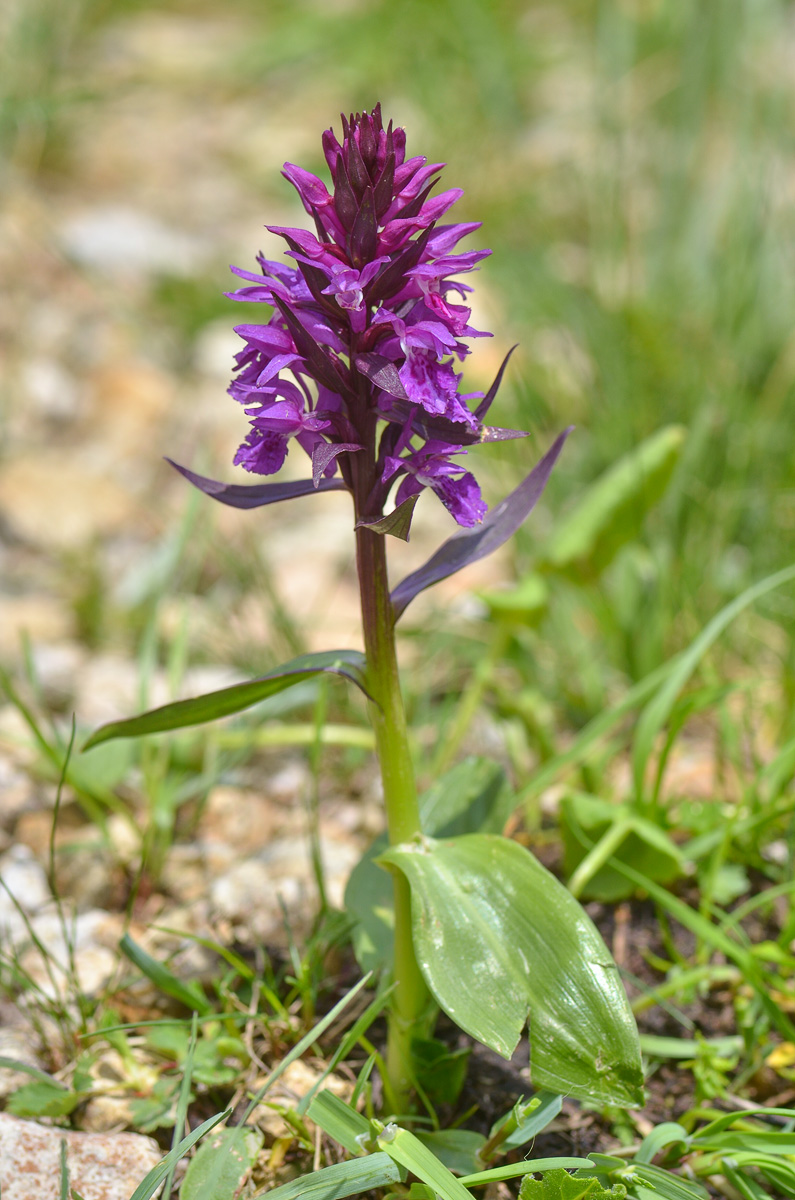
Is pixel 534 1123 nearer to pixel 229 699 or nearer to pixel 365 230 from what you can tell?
pixel 229 699

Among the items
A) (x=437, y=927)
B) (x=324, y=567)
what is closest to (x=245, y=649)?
(x=324, y=567)

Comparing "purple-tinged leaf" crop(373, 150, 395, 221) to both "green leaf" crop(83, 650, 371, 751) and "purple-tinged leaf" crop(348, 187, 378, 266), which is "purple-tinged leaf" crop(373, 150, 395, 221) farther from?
"green leaf" crop(83, 650, 371, 751)

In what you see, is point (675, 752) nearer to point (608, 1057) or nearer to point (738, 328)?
point (608, 1057)

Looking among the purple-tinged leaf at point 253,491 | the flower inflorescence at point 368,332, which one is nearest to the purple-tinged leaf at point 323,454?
the flower inflorescence at point 368,332

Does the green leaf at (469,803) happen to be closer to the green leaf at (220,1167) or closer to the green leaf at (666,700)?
the green leaf at (666,700)

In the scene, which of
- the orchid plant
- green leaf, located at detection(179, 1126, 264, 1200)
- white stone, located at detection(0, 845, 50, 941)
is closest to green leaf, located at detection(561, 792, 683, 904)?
the orchid plant

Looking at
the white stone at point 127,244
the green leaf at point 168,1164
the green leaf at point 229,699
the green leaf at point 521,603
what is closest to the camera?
the green leaf at point 168,1164
